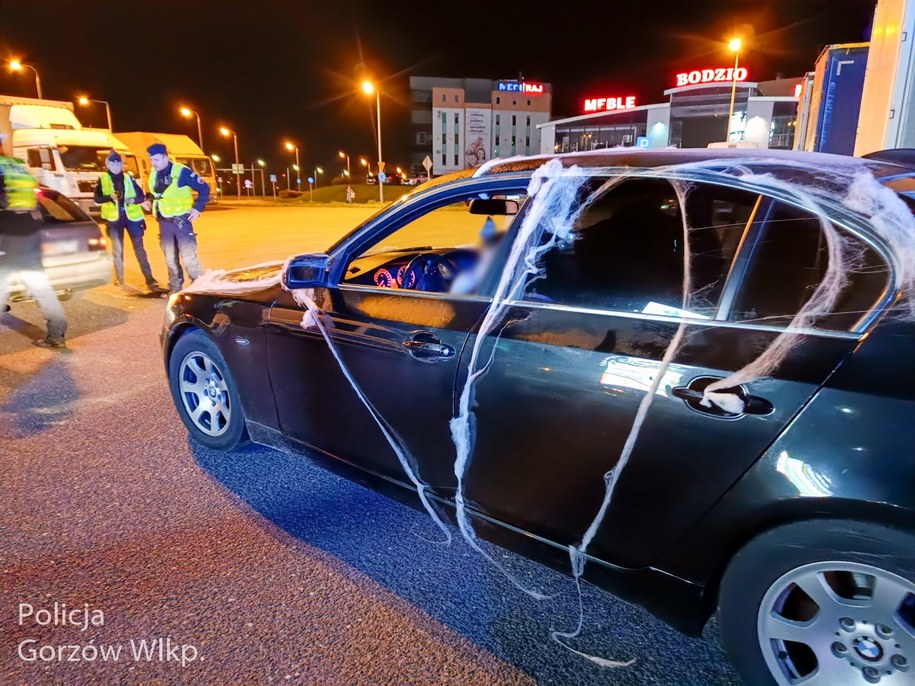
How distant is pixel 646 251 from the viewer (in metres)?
2.38

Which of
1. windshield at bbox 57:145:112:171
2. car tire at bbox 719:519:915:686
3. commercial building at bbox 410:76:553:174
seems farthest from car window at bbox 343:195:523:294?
commercial building at bbox 410:76:553:174

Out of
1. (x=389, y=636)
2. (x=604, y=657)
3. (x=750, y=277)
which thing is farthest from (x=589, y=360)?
(x=389, y=636)

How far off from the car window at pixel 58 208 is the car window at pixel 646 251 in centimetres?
→ 694

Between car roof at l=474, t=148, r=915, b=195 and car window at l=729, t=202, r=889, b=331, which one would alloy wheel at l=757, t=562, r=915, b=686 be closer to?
car window at l=729, t=202, r=889, b=331

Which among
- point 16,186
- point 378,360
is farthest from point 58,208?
point 378,360

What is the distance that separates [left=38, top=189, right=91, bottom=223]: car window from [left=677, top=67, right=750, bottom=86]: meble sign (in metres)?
44.4

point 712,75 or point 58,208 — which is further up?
point 712,75

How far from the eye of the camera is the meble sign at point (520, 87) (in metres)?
78.9

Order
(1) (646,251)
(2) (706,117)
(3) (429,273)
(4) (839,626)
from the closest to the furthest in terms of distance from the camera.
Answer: (4) (839,626), (1) (646,251), (3) (429,273), (2) (706,117)

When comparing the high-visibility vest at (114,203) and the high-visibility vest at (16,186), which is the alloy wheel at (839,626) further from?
the high-visibility vest at (114,203)

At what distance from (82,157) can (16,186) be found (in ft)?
57.9

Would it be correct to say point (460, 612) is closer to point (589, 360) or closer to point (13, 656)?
point (589, 360)

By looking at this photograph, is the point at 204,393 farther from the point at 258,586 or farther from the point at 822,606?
the point at 822,606

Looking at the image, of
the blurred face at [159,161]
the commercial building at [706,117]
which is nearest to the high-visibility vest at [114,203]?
the blurred face at [159,161]
